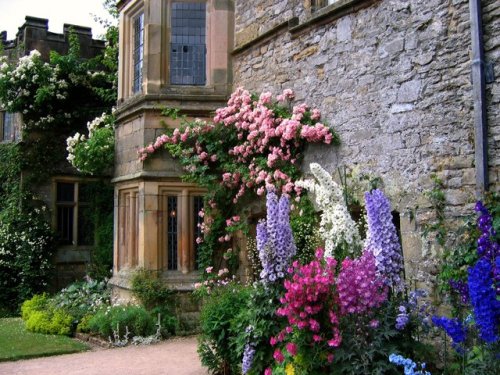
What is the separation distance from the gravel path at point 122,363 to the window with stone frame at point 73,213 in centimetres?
629

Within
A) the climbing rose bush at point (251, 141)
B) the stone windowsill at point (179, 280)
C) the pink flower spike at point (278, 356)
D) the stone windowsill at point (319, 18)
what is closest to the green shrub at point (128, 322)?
the stone windowsill at point (179, 280)

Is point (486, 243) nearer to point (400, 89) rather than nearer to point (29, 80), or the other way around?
point (400, 89)

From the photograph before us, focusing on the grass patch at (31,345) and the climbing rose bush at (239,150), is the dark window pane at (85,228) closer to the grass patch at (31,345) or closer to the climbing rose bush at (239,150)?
the grass patch at (31,345)

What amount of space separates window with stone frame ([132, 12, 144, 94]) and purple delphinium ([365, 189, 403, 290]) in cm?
656

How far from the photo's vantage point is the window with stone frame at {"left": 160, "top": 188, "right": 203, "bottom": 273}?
971 centimetres

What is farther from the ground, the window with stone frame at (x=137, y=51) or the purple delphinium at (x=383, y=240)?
the window with stone frame at (x=137, y=51)

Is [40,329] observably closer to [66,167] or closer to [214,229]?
[214,229]

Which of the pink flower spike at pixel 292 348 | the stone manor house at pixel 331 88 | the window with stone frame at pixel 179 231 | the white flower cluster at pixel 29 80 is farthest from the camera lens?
the white flower cluster at pixel 29 80

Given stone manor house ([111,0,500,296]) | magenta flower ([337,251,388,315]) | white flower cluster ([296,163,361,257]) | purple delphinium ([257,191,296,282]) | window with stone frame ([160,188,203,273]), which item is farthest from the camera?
window with stone frame ([160,188,203,273])

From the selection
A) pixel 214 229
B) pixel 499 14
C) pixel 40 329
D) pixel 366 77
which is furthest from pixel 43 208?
pixel 499 14

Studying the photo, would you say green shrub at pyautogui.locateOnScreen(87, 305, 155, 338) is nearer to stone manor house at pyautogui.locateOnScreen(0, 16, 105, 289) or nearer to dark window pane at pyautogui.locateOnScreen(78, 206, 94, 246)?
stone manor house at pyautogui.locateOnScreen(0, 16, 105, 289)

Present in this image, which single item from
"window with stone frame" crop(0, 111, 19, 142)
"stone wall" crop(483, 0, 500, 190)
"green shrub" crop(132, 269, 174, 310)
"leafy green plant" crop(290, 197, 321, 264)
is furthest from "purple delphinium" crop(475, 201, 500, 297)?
"window with stone frame" crop(0, 111, 19, 142)

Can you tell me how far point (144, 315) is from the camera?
29.1ft

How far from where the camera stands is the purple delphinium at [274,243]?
5.38m
